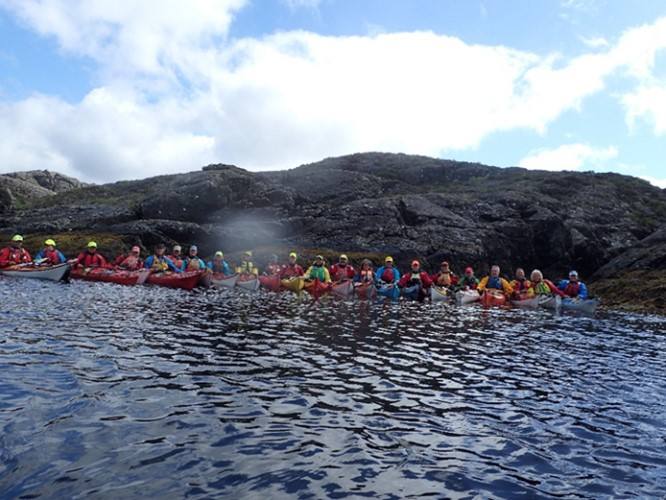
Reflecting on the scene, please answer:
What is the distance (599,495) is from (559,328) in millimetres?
16272

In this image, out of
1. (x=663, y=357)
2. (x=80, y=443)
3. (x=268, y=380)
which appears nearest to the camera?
(x=80, y=443)

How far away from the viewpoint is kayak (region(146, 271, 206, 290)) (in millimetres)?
31922

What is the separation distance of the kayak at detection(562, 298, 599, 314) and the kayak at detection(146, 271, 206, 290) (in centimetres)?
2280

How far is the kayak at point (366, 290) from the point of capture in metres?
33.2

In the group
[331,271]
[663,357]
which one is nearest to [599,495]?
[663,357]

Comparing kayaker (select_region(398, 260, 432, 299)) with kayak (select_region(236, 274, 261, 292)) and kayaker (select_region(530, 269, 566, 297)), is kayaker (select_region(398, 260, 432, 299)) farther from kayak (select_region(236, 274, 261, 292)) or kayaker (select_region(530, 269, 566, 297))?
kayak (select_region(236, 274, 261, 292))

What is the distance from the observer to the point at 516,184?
68.0 meters

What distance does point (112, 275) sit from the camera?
32.2 m

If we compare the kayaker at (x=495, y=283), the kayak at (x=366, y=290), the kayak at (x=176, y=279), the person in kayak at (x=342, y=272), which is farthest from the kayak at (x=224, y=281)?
the kayaker at (x=495, y=283)

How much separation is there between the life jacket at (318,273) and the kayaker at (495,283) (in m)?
10.5

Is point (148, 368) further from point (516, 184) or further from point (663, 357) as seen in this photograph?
point (516, 184)

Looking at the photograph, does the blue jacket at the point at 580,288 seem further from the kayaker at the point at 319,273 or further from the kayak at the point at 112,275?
the kayak at the point at 112,275

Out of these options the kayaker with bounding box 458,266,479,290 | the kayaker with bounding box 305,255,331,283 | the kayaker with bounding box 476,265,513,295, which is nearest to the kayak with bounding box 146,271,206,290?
the kayaker with bounding box 305,255,331,283

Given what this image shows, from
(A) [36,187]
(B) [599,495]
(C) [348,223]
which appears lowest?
Result: (B) [599,495]
